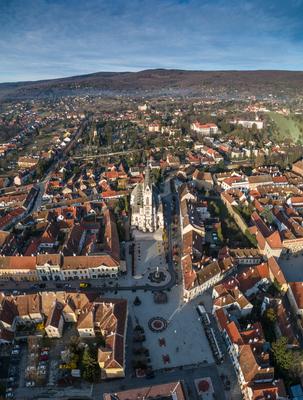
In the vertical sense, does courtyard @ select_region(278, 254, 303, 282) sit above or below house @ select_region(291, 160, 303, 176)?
below

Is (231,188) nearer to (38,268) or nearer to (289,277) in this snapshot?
(289,277)

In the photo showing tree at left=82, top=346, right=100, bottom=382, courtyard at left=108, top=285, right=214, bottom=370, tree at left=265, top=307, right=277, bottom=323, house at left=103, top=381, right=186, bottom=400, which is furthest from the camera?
tree at left=265, top=307, right=277, bottom=323

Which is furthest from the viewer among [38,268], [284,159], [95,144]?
[95,144]

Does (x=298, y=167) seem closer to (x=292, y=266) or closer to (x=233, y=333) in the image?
(x=292, y=266)

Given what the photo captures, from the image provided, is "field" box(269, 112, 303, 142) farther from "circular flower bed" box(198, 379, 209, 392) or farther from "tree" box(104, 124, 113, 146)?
"circular flower bed" box(198, 379, 209, 392)

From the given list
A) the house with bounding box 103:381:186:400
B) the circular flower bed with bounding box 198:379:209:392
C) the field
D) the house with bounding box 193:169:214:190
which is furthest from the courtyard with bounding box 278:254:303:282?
the field

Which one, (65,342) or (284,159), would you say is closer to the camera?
(65,342)

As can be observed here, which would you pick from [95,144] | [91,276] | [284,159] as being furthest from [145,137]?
[91,276]
